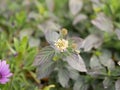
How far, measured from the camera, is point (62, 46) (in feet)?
4.80

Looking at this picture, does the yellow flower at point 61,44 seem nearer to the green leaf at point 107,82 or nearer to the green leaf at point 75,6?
the green leaf at point 107,82

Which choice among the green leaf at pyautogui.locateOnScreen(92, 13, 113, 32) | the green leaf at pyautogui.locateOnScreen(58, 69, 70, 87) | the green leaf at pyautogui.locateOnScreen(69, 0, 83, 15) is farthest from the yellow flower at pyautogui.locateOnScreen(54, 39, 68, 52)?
the green leaf at pyautogui.locateOnScreen(69, 0, 83, 15)

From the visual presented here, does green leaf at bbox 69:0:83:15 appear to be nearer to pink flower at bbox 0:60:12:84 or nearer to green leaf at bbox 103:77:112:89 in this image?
green leaf at bbox 103:77:112:89

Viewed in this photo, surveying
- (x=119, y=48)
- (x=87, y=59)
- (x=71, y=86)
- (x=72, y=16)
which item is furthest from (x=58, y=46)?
(x=72, y=16)

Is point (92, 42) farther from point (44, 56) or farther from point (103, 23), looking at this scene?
point (44, 56)

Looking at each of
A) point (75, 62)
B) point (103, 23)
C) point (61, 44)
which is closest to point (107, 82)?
point (75, 62)

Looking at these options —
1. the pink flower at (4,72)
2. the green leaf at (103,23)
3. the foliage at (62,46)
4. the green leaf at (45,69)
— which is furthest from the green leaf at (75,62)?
the green leaf at (103,23)

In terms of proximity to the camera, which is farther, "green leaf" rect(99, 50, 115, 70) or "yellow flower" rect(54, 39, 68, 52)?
"green leaf" rect(99, 50, 115, 70)

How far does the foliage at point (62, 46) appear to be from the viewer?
1522 millimetres

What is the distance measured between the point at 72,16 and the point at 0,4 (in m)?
0.54

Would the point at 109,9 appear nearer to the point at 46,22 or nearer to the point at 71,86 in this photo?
the point at 46,22

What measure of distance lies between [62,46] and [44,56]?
0.10 metres

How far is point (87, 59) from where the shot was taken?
1817 millimetres

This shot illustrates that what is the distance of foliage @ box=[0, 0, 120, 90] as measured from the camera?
1.52 metres
